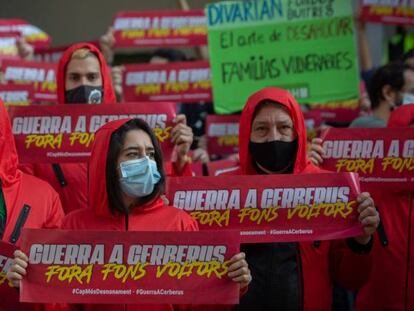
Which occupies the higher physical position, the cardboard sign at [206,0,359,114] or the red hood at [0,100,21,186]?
the cardboard sign at [206,0,359,114]

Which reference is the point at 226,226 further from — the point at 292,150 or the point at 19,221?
the point at 19,221

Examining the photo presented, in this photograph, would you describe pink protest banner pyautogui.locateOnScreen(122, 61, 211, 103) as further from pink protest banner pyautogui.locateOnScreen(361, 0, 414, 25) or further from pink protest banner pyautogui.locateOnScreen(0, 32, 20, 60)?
pink protest banner pyautogui.locateOnScreen(361, 0, 414, 25)

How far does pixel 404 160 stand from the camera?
5.18 meters

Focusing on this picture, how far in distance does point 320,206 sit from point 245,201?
1.14 ft

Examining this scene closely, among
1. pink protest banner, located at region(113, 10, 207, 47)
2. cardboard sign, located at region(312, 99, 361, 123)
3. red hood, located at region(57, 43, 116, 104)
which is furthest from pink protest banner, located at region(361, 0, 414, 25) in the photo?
red hood, located at region(57, 43, 116, 104)

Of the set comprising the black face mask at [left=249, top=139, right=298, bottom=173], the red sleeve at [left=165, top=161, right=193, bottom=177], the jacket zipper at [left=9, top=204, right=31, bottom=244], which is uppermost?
the black face mask at [left=249, top=139, right=298, bottom=173]

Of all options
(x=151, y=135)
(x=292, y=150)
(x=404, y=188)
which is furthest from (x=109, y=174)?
(x=404, y=188)

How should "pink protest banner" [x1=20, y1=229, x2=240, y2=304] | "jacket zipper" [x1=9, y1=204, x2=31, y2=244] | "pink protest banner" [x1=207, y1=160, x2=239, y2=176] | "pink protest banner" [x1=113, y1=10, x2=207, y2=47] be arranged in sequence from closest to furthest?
"pink protest banner" [x1=20, y1=229, x2=240, y2=304] < "jacket zipper" [x1=9, y1=204, x2=31, y2=244] < "pink protest banner" [x1=207, y1=160, x2=239, y2=176] < "pink protest banner" [x1=113, y1=10, x2=207, y2=47]

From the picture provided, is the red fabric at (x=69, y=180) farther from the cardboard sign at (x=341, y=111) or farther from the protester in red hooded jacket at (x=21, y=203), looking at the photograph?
the cardboard sign at (x=341, y=111)

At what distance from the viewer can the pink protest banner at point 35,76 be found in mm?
7770

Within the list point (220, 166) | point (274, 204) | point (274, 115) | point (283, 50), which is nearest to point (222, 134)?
point (283, 50)

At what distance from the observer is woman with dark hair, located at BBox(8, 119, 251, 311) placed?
172 inches

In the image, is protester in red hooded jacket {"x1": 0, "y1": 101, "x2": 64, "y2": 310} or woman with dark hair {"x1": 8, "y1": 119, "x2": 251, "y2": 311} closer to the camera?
woman with dark hair {"x1": 8, "y1": 119, "x2": 251, "y2": 311}

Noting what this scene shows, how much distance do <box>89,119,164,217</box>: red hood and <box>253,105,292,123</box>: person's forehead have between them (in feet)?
2.48
